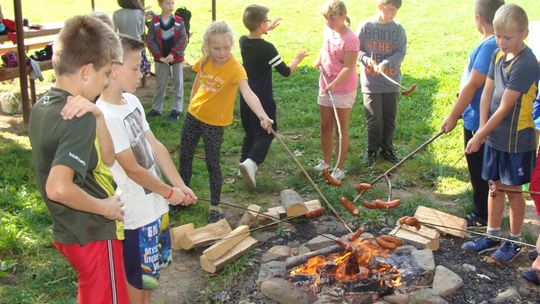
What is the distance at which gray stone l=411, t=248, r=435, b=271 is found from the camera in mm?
4328

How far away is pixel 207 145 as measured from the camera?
5.47m

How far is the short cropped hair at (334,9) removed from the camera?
5.97 m

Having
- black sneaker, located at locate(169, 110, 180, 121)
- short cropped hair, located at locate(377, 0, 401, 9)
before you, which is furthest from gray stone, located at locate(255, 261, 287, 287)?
black sneaker, located at locate(169, 110, 180, 121)

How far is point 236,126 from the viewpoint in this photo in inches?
326

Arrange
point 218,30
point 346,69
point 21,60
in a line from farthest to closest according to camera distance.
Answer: point 21,60 < point 346,69 < point 218,30

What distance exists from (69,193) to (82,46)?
67 centimetres

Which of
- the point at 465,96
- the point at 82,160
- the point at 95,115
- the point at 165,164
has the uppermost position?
the point at 95,115

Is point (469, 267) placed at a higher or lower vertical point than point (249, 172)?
lower

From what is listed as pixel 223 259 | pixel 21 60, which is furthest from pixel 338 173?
pixel 21 60

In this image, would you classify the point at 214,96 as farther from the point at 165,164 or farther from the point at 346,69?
the point at 165,164

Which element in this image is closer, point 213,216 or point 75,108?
point 75,108

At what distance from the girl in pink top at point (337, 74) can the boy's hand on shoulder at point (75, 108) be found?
143 inches

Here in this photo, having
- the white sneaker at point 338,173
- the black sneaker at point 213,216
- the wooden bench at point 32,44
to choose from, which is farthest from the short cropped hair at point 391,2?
the wooden bench at point 32,44

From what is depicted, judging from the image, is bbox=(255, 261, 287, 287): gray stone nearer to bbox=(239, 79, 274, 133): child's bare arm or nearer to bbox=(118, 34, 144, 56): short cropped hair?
bbox=(239, 79, 274, 133): child's bare arm
